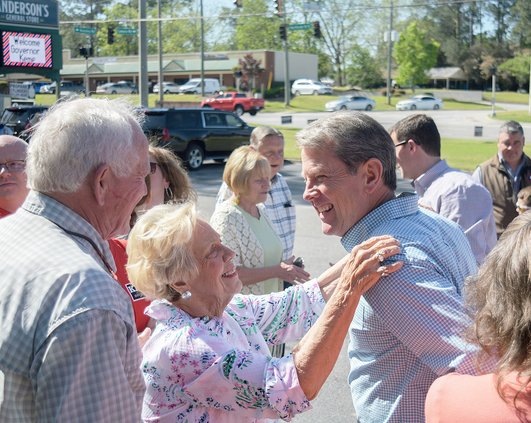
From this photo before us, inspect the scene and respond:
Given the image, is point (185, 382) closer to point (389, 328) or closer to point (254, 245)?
point (389, 328)

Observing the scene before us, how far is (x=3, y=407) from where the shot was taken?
1.88 m

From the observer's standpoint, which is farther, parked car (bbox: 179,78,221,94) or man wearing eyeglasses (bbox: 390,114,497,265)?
parked car (bbox: 179,78,221,94)

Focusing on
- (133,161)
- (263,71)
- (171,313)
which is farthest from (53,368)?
(263,71)

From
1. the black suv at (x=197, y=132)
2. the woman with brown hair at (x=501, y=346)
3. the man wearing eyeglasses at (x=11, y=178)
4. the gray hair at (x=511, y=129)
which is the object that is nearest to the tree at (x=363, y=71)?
the black suv at (x=197, y=132)

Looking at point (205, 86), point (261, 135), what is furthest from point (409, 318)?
point (205, 86)

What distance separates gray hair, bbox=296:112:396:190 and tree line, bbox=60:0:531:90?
80075mm

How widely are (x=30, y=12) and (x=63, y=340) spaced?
3359 cm

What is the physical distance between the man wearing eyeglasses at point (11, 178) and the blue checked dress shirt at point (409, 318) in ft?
8.46

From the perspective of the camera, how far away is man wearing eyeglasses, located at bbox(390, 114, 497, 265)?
534 centimetres

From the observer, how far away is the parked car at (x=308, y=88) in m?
75.6

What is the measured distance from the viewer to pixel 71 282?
6.02 ft

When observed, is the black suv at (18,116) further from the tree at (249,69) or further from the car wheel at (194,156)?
the tree at (249,69)

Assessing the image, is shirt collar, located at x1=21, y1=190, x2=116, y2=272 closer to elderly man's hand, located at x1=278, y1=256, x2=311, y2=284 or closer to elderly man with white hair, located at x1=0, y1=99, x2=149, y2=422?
elderly man with white hair, located at x1=0, y1=99, x2=149, y2=422

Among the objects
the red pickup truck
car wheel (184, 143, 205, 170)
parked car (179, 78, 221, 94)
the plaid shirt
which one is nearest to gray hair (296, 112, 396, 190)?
the plaid shirt
